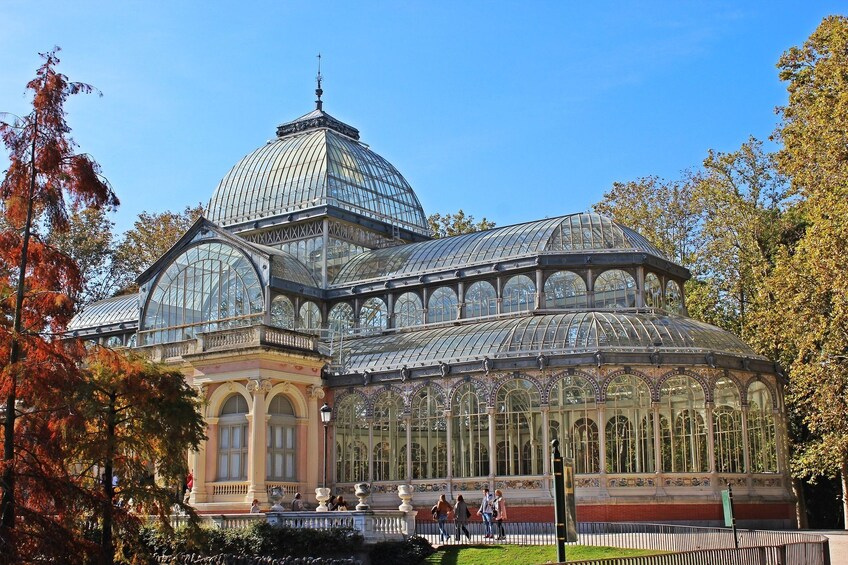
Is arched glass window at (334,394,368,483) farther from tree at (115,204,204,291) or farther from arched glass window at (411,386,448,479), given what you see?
tree at (115,204,204,291)

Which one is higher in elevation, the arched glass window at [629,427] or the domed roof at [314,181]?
the domed roof at [314,181]

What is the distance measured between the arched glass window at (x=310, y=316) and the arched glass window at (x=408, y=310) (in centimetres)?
394

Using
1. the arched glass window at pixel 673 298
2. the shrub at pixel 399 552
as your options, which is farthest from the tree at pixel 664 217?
the shrub at pixel 399 552

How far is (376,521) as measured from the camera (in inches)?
1172

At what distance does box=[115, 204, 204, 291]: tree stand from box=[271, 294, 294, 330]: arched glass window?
2203 cm

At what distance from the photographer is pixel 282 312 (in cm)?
4434

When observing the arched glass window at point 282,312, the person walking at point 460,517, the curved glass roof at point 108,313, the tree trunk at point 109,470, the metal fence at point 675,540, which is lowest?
the metal fence at point 675,540

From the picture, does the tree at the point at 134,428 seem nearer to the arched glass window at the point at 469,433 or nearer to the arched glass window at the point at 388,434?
the arched glass window at the point at 469,433

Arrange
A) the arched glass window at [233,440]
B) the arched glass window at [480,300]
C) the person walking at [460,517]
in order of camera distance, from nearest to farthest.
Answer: the person walking at [460,517] < the arched glass window at [233,440] < the arched glass window at [480,300]

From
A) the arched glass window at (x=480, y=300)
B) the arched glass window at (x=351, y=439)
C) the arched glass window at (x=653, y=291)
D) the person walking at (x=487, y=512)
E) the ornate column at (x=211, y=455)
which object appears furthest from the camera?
the arched glass window at (x=480, y=300)

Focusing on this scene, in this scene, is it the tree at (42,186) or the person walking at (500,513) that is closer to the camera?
the tree at (42,186)

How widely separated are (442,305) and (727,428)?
1342 cm

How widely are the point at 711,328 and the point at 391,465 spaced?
13595 millimetres

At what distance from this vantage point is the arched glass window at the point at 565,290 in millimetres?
40969
